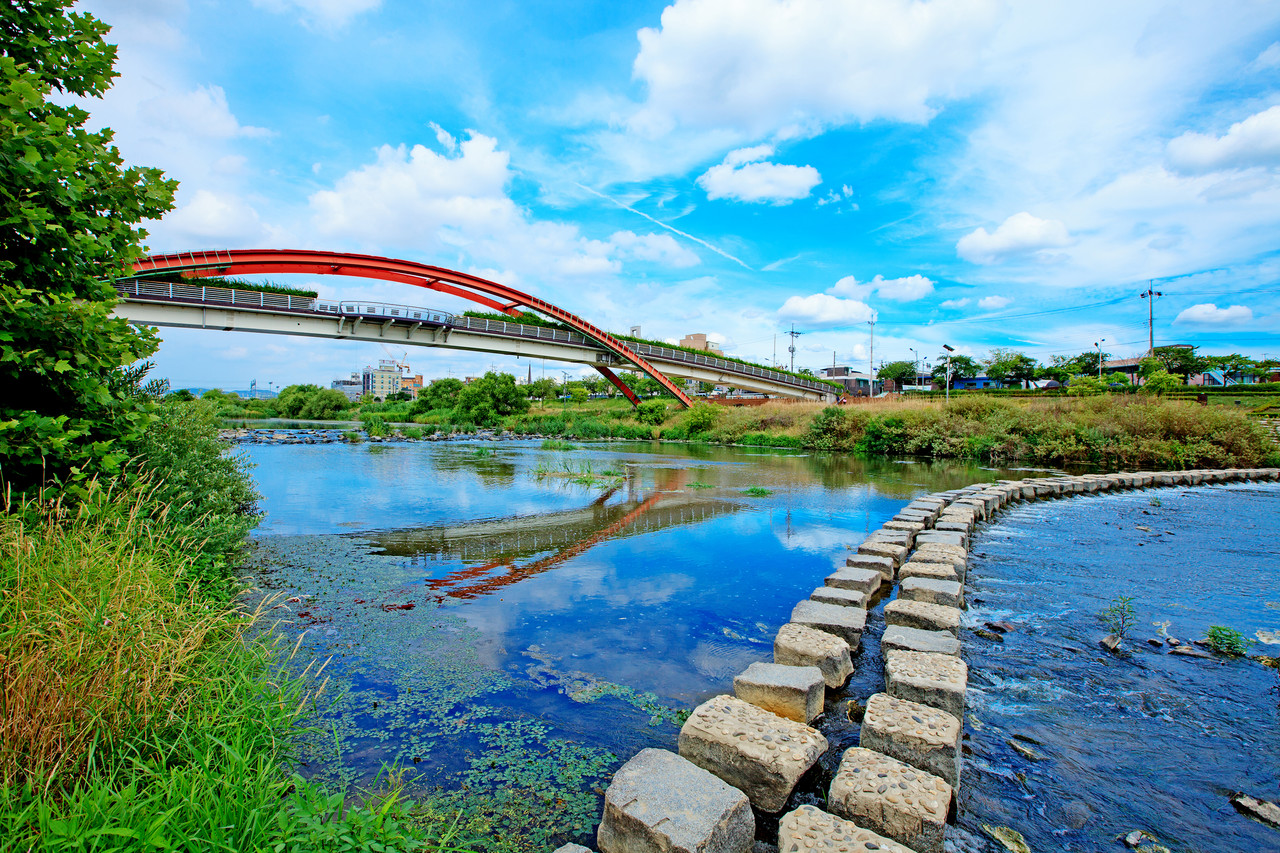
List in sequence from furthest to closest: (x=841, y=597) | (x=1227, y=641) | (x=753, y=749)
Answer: (x=841, y=597) → (x=1227, y=641) → (x=753, y=749)

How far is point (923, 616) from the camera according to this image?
393 cm

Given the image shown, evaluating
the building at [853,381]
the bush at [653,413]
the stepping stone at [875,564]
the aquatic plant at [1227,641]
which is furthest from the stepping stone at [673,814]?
the building at [853,381]

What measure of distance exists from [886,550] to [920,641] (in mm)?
2343

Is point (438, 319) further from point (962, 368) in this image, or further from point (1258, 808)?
point (962, 368)

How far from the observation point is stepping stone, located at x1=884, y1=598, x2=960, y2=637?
384cm

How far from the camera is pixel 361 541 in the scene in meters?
7.30

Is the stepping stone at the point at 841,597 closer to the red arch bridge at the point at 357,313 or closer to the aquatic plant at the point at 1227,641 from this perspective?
the aquatic plant at the point at 1227,641

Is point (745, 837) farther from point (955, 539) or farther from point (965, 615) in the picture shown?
point (955, 539)

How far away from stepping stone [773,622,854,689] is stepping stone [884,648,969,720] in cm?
29

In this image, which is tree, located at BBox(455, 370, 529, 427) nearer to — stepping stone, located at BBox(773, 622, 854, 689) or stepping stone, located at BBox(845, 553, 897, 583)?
stepping stone, located at BBox(845, 553, 897, 583)

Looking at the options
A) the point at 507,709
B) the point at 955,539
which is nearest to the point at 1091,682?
the point at 955,539

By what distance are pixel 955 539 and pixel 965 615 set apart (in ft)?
5.35

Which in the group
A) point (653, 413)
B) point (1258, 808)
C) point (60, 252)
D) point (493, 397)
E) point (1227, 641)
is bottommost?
point (1258, 808)

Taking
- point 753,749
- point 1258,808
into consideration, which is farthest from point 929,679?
point 1258,808
